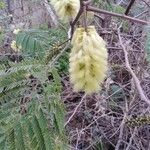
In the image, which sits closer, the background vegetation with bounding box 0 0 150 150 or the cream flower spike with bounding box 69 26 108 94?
the cream flower spike with bounding box 69 26 108 94

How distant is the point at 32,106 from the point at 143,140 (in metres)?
1.29

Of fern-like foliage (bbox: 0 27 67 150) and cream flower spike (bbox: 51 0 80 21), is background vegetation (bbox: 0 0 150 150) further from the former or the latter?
cream flower spike (bbox: 51 0 80 21)

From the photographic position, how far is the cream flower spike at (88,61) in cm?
78

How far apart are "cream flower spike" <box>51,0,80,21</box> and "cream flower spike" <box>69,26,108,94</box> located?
0.14m

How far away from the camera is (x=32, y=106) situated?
0.97 meters

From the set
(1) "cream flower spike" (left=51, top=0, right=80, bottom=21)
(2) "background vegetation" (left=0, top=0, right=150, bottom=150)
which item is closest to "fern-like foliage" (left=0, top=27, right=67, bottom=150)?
(2) "background vegetation" (left=0, top=0, right=150, bottom=150)

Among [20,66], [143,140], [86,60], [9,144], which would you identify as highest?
[86,60]

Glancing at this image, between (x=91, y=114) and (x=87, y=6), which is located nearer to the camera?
(x=87, y=6)

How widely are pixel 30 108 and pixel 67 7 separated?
25 cm

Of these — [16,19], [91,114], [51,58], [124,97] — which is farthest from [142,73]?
[16,19]

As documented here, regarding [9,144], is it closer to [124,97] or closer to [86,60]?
Result: [86,60]

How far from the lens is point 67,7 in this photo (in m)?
0.95

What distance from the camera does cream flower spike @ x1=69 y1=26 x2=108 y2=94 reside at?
78cm

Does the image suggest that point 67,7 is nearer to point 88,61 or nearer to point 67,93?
point 88,61
